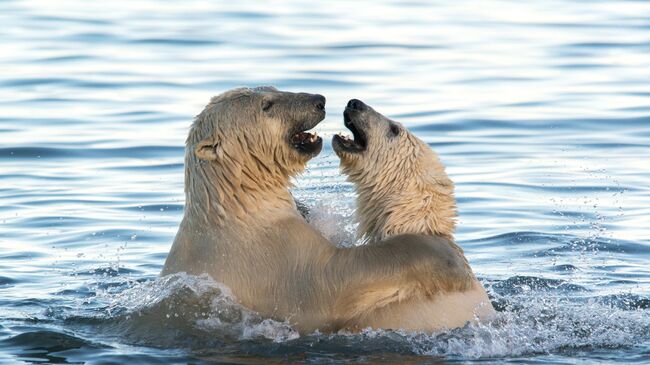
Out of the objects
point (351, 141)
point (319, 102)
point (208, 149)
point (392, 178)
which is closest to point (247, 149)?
point (208, 149)

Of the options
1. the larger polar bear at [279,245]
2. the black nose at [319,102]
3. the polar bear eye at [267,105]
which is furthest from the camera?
the black nose at [319,102]

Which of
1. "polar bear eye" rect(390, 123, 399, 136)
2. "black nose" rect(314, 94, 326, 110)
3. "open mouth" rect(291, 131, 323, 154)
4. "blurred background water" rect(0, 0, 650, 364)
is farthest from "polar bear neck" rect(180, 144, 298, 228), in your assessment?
"polar bear eye" rect(390, 123, 399, 136)

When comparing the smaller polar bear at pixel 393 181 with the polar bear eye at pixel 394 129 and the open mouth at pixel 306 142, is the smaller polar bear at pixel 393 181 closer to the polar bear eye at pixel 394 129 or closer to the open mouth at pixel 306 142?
the polar bear eye at pixel 394 129

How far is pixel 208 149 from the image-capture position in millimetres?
9477

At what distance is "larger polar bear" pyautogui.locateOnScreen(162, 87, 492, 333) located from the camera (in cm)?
915

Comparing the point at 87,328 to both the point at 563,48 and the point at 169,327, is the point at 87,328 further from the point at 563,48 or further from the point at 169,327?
the point at 563,48

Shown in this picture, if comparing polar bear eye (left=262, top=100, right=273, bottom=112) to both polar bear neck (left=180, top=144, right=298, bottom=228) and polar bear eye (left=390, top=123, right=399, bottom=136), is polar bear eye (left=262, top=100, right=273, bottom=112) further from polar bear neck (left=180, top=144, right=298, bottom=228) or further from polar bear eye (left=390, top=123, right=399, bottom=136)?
polar bear eye (left=390, top=123, right=399, bottom=136)

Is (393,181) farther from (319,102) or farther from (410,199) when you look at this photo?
(319,102)

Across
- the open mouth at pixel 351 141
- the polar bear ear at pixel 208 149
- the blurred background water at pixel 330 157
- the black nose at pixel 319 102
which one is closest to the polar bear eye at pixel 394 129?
the open mouth at pixel 351 141

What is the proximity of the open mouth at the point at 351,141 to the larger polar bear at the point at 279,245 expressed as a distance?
9.1 inches

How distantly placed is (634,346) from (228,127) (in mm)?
3117

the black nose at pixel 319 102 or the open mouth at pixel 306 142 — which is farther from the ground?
the black nose at pixel 319 102

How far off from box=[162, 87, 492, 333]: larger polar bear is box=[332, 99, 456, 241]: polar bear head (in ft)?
1.09

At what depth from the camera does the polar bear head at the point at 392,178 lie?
32.1 ft
